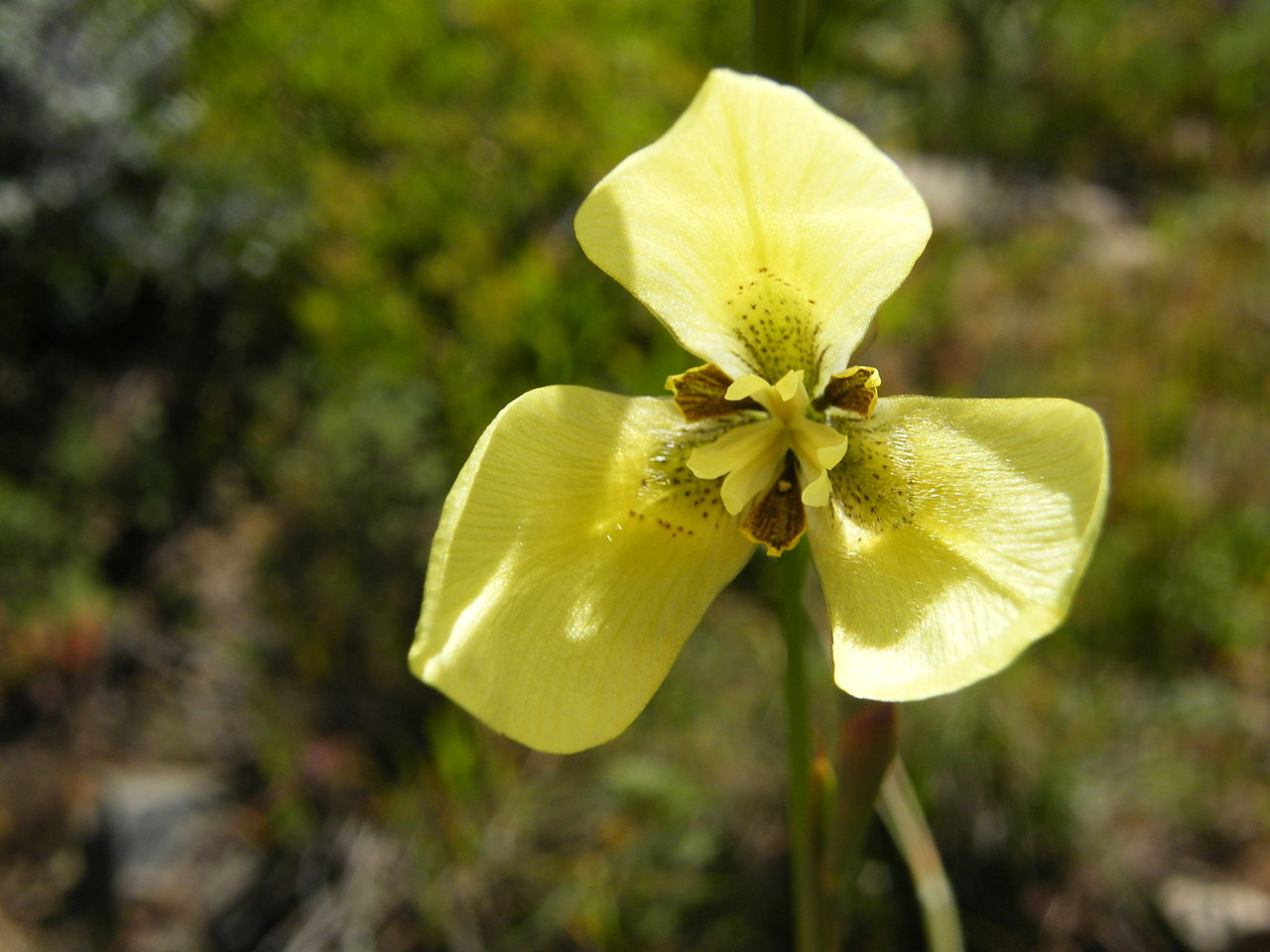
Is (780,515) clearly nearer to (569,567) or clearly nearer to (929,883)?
(569,567)

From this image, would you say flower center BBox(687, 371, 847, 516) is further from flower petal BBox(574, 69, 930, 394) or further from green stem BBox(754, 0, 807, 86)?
green stem BBox(754, 0, 807, 86)

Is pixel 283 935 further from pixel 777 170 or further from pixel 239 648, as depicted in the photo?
pixel 777 170

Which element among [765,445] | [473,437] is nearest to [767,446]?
[765,445]

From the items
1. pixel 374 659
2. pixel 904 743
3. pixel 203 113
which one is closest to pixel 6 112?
pixel 203 113

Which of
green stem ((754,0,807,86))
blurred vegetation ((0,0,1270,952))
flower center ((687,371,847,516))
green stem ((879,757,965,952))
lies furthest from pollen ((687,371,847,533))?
blurred vegetation ((0,0,1270,952))

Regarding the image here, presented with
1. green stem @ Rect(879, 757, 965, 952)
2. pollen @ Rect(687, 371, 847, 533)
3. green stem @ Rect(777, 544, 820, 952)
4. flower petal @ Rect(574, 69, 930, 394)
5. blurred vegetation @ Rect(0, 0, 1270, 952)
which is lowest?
blurred vegetation @ Rect(0, 0, 1270, 952)
